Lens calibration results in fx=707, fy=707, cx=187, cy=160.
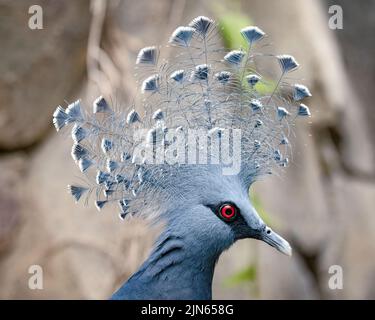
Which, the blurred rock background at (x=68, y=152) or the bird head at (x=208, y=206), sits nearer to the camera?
the bird head at (x=208, y=206)

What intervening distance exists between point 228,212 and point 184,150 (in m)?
0.21

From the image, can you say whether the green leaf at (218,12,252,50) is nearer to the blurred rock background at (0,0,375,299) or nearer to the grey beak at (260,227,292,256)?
the blurred rock background at (0,0,375,299)

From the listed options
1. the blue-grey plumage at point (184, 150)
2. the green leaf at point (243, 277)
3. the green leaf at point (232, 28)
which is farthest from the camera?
the green leaf at point (243, 277)

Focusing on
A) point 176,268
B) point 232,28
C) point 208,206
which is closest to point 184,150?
point 208,206

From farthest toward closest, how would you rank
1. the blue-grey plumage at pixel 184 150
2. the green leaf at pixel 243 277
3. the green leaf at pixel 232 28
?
1. the green leaf at pixel 243 277
2. the green leaf at pixel 232 28
3. the blue-grey plumage at pixel 184 150

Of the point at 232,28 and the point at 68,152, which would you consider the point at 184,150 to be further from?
the point at 68,152

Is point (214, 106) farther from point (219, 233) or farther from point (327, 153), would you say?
point (327, 153)

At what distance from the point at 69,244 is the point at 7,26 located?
102 centimetres

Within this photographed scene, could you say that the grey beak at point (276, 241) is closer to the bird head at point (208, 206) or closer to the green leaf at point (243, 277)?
the bird head at point (208, 206)

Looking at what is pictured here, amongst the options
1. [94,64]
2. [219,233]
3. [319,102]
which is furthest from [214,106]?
[319,102]

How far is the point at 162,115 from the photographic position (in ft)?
6.33

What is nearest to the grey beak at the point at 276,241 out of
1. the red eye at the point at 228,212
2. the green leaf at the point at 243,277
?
the red eye at the point at 228,212

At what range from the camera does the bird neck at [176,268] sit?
6.44ft

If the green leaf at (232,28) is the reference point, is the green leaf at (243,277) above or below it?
below
